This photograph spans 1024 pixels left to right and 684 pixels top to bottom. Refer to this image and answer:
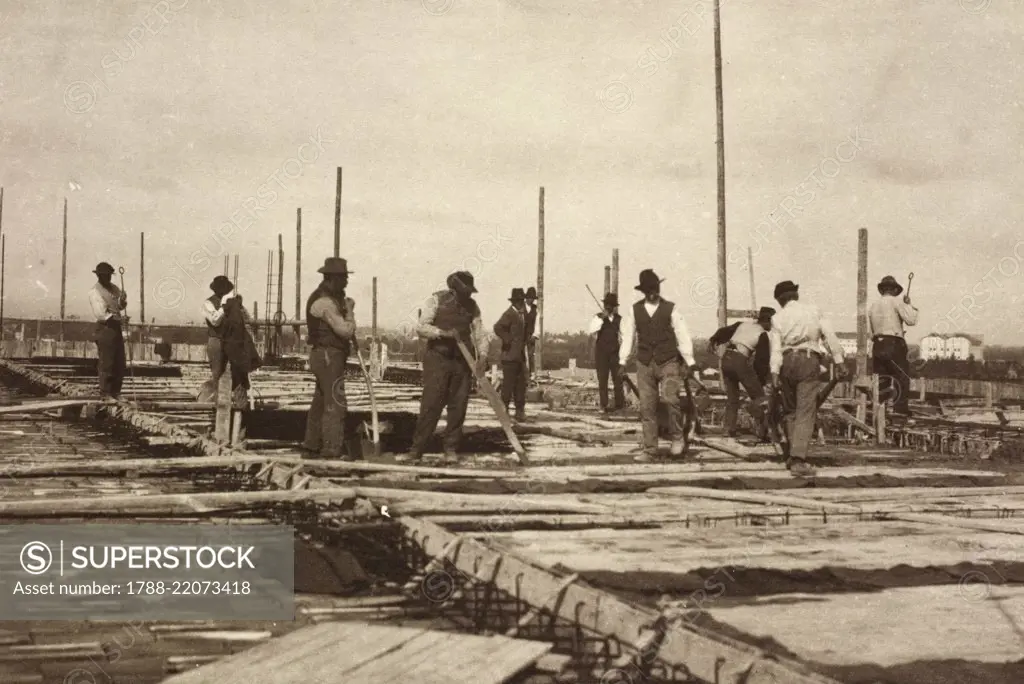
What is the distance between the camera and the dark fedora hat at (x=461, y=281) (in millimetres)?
8953

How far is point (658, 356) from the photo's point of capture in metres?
9.33

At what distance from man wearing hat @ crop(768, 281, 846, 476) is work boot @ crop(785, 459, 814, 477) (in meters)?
0.01

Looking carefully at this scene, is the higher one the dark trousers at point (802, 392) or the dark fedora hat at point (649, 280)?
the dark fedora hat at point (649, 280)

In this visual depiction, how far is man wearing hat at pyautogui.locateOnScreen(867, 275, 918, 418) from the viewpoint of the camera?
1294 cm

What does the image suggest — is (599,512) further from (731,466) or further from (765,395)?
(765,395)

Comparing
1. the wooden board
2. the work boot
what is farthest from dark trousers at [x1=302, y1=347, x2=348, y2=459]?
the wooden board

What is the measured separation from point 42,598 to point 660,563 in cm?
252

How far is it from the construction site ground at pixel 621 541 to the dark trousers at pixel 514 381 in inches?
107

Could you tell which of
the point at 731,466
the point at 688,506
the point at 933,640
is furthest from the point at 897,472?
the point at 933,640

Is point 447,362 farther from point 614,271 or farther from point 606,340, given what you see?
point 614,271

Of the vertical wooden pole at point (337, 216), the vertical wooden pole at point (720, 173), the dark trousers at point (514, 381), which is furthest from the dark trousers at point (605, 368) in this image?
the vertical wooden pole at point (337, 216)

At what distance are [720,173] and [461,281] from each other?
13.0 m

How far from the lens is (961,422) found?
12.7 metres

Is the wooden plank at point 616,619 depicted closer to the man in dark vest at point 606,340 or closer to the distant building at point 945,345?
the man in dark vest at point 606,340
